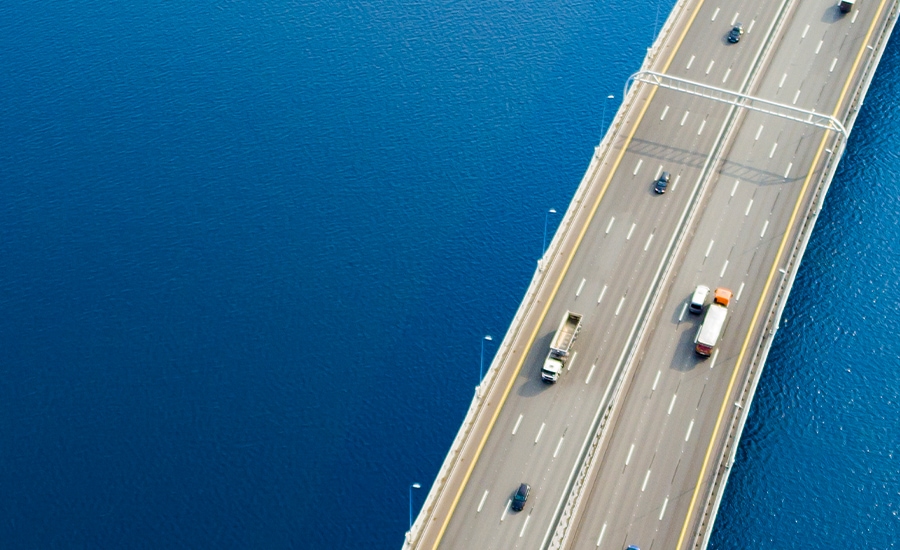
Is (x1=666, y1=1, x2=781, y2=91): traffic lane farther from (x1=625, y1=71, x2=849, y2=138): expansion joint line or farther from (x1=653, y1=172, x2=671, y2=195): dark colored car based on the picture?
(x1=653, y1=172, x2=671, y2=195): dark colored car

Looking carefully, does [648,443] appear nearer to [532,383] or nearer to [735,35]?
[532,383]

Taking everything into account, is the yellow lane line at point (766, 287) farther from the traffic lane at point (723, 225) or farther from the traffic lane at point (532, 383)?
the traffic lane at point (532, 383)

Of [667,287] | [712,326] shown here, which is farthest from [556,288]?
[712,326]

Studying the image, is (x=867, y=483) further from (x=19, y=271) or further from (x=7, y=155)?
(x=7, y=155)

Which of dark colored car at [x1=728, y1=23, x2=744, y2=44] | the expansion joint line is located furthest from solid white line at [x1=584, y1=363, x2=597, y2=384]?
dark colored car at [x1=728, y1=23, x2=744, y2=44]

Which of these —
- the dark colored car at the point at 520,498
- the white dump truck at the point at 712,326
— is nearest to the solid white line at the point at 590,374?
the white dump truck at the point at 712,326
